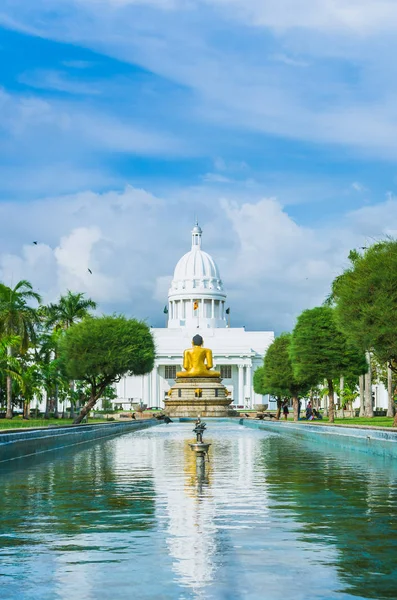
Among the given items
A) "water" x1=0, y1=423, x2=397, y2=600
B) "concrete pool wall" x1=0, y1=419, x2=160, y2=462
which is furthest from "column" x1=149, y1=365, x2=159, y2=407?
"water" x1=0, y1=423, x2=397, y2=600

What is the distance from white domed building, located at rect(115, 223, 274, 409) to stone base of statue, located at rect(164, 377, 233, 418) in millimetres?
67982

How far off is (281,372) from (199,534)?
216ft

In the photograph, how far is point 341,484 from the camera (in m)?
14.9

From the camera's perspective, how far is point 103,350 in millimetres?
60438

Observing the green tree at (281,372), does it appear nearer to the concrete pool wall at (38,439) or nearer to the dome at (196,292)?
the concrete pool wall at (38,439)

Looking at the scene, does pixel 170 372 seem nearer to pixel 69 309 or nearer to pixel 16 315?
pixel 69 309

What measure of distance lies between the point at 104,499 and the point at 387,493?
13.5ft

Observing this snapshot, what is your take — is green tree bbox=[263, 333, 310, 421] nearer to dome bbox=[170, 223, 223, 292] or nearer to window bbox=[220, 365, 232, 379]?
window bbox=[220, 365, 232, 379]

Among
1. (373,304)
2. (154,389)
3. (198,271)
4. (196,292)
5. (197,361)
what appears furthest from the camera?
(198,271)

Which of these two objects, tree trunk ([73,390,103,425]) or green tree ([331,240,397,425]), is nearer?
green tree ([331,240,397,425])

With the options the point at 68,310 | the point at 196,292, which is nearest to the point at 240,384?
the point at 196,292

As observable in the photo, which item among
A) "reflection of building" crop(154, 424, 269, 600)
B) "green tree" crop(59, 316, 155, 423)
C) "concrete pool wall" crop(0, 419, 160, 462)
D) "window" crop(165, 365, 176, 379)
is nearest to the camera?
"reflection of building" crop(154, 424, 269, 600)

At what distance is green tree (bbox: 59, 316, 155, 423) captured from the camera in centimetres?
5962

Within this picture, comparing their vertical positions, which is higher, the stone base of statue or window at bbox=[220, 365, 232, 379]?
window at bbox=[220, 365, 232, 379]
